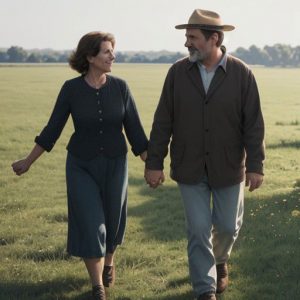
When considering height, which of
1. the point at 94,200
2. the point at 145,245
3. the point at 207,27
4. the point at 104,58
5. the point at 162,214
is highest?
the point at 207,27

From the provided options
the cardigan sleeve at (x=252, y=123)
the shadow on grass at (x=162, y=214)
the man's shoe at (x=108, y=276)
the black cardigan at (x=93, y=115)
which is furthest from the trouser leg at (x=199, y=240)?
the shadow on grass at (x=162, y=214)

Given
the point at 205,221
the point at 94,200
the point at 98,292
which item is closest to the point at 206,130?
the point at 205,221

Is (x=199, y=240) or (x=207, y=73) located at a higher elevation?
(x=207, y=73)

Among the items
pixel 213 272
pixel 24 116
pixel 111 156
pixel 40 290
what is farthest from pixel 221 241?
pixel 24 116

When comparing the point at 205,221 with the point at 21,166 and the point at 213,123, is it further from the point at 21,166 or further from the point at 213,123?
the point at 21,166

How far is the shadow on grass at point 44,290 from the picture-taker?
19.1 ft

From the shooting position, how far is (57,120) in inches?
228

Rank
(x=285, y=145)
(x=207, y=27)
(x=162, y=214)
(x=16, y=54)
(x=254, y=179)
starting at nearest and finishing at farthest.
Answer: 1. (x=207, y=27)
2. (x=254, y=179)
3. (x=162, y=214)
4. (x=285, y=145)
5. (x=16, y=54)

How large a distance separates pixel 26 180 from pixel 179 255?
615cm

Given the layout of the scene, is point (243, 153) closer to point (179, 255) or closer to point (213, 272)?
point (213, 272)

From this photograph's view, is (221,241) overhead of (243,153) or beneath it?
beneath

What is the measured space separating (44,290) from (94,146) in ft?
4.39

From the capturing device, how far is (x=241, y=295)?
577cm

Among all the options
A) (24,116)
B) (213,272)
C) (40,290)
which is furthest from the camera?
(24,116)
